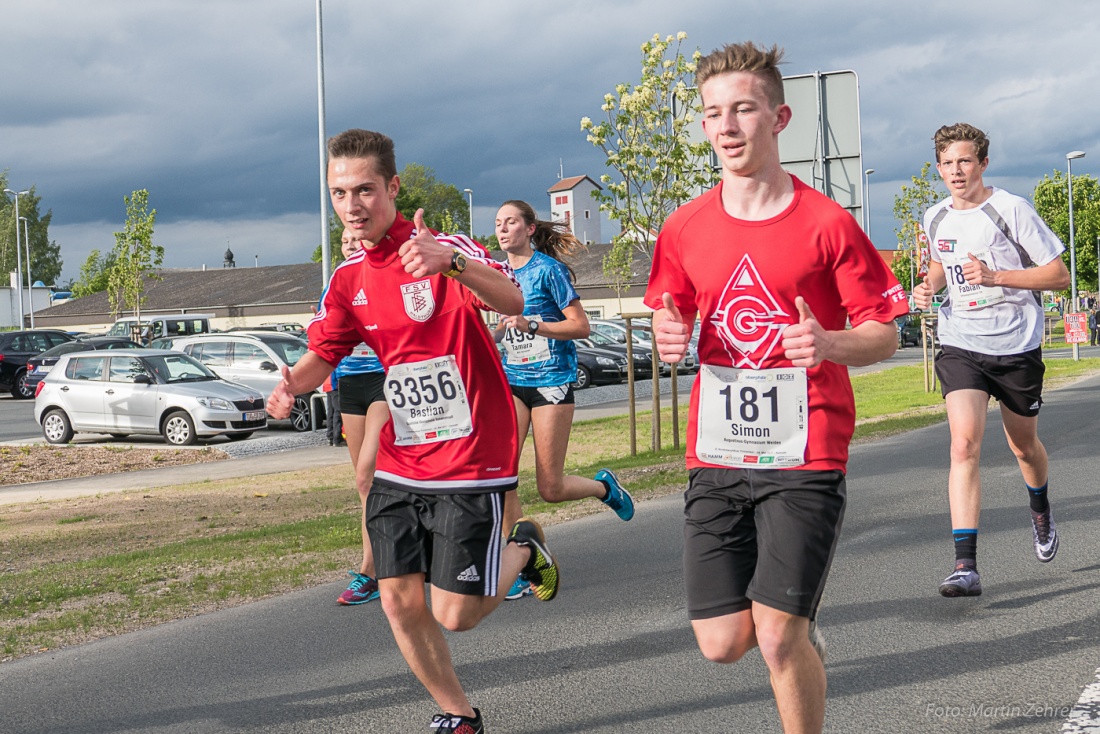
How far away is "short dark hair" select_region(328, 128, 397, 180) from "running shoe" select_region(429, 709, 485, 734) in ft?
6.11

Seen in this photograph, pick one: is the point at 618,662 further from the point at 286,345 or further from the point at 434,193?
the point at 434,193

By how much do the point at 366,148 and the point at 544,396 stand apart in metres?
3.17

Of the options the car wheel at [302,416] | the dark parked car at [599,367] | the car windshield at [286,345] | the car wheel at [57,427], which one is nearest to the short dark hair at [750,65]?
the car wheel at [302,416]

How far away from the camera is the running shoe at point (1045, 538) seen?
6.49 meters

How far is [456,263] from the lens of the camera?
3.97 m

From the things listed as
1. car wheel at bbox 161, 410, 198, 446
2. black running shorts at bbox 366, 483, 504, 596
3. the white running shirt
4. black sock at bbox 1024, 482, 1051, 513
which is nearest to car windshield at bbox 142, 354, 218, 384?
car wheel at bbox 161, 410, 198, 446

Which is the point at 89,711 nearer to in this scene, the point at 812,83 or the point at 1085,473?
the point at 1085,473

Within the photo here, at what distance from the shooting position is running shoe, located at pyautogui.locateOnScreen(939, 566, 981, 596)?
591cm

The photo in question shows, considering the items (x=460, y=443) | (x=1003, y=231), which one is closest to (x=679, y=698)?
(x=460, y=443)

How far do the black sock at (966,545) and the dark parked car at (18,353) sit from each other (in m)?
32.8

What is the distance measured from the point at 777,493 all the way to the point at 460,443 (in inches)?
47.1

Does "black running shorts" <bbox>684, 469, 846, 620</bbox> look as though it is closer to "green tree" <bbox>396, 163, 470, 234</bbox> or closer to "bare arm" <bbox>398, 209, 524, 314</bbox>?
"bare arm" <bbox>398, 209, 524, 314</bbox>

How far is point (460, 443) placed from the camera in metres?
4.15

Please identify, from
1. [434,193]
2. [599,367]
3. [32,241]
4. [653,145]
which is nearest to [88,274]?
[32,241]
